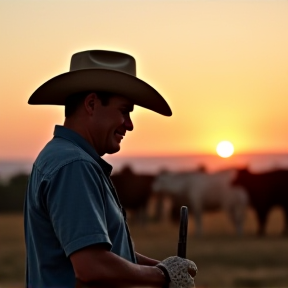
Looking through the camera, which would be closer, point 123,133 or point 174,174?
point 123,133

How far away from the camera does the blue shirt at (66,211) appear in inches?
90.4

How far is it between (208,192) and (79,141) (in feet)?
60.4

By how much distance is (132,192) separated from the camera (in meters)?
21.2

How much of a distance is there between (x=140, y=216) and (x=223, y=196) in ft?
6.83

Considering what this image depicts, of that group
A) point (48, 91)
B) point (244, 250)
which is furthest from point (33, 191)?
point (244, 250)

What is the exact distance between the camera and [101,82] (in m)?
2.60

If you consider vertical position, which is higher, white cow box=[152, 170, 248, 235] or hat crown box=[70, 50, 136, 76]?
hat crown box=[70, 50, 136, 76]

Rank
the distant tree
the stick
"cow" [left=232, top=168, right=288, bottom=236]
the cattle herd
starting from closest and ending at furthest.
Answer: the stick
"cow" [left=232, top=168, right=288, bottom=236]
the cattle herd
the distant tree

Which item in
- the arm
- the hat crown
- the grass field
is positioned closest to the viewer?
the arm

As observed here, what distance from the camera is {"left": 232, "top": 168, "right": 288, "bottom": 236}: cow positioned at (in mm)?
19844

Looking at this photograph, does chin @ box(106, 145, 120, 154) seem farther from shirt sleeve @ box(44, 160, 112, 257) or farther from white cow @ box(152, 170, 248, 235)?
white cow @ box(152, 170, 248, 235)

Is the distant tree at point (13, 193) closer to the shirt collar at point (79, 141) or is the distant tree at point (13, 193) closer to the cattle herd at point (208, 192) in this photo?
the cattle herd at point (208, 192)

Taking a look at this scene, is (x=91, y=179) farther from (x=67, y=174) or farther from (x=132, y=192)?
(x=132, y=192)

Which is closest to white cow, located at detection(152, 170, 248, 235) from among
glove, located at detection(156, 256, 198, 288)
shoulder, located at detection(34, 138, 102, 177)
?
glove, located at detection(156, 256, 198, 288)
